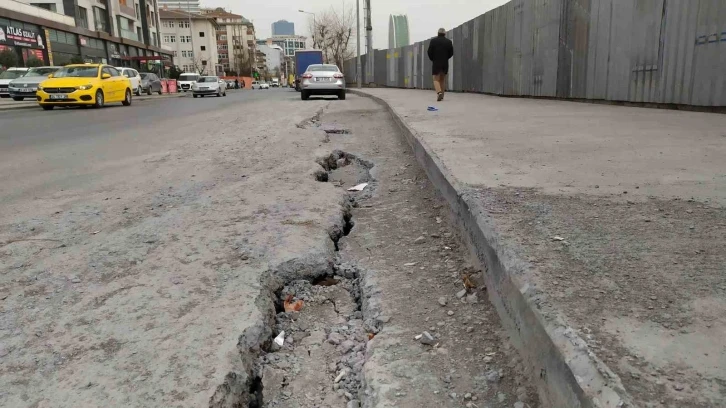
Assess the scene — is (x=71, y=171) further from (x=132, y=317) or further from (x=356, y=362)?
(x=356, y=362)

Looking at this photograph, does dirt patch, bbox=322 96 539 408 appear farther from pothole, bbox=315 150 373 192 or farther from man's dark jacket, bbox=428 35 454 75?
man's dark jacket, bbox=428 35 454 75

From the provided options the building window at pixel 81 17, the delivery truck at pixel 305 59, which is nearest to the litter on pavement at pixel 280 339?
the delivery truck at pixel 305 59

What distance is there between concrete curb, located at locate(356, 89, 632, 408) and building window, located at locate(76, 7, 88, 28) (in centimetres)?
4665

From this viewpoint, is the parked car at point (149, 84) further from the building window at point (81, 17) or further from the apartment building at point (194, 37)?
the apartment building at point (194, 37)

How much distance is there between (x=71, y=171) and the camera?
5.52 metres

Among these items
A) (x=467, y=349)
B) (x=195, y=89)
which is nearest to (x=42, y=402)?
(x=467, y=349)

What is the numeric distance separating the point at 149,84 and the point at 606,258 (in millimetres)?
35394

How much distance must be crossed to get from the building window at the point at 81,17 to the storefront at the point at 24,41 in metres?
7.75

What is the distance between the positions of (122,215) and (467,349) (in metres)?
2.79

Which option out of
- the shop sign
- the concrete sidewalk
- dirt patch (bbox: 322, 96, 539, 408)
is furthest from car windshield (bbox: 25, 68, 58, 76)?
dirt patch (bbox: 322, 96, 539, 408)

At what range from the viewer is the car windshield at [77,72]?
55.0ft

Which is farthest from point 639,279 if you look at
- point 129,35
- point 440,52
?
point 129,35

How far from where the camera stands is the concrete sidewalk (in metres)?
1.41

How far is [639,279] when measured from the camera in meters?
1.97
